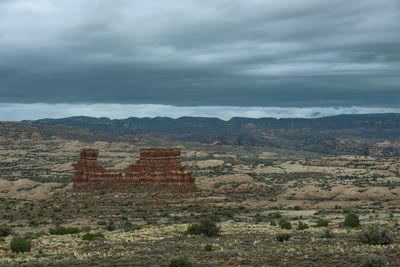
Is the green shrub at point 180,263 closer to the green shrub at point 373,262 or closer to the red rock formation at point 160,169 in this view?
the green shrub at point 373,262

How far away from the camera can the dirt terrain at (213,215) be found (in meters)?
22.6

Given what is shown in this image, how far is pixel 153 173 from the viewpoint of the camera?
6512cm

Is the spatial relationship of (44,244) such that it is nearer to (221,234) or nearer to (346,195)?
(221,234)

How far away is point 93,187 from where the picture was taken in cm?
6625

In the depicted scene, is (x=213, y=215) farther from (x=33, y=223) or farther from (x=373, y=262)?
(x=373, y=262)

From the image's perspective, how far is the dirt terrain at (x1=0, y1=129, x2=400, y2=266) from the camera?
22578 millimetres

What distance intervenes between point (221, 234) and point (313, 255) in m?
11.6

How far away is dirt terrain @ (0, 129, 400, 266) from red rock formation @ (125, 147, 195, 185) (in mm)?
1900

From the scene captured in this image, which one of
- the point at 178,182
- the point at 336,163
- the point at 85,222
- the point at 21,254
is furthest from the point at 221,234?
the point at 336,163

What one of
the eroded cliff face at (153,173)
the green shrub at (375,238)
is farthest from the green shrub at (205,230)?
the eroded cliff face at (153,173)

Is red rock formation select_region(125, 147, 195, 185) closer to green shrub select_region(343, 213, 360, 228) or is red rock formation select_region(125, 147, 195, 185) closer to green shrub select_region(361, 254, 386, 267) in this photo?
green shrub select_region(343, 213, 360, 228)

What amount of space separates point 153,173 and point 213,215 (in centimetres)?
1810

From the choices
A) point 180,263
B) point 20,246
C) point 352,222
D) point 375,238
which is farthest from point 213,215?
point 180,263

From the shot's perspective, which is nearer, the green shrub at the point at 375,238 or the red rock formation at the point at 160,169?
the green shrub at the point at 375,238
